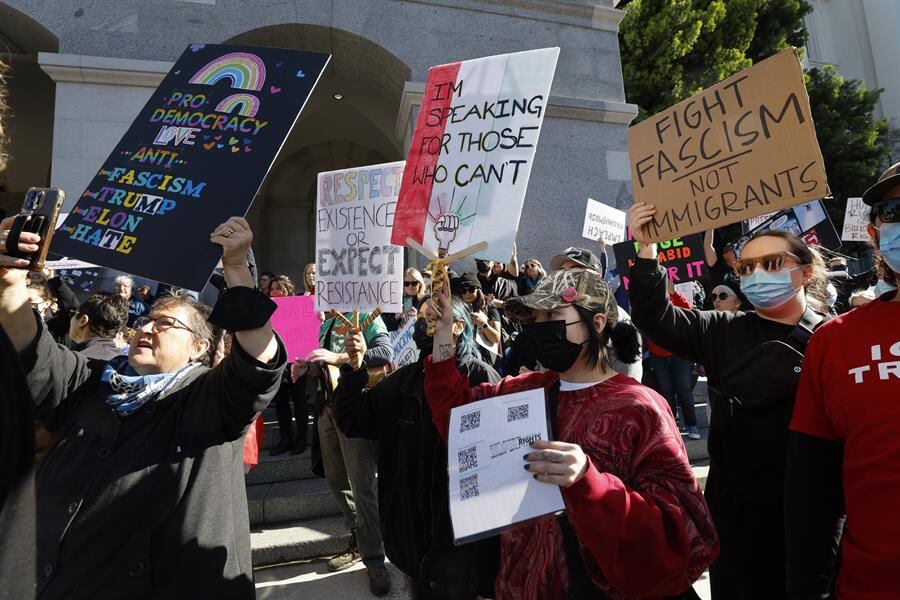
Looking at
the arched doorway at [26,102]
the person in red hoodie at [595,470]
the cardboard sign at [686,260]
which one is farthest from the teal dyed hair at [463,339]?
the arched doorway at [26,102]

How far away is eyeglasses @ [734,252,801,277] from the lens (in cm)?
231

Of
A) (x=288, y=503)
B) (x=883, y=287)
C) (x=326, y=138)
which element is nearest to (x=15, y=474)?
(x=883, y=287)

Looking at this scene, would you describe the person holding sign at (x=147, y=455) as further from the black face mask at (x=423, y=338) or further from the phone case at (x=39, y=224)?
the black face mask at (x=423, y=338)

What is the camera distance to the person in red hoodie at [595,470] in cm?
133

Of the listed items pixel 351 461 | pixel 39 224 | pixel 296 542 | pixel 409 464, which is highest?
pixel 39 224

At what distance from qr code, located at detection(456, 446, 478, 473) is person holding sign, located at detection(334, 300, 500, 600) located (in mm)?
644

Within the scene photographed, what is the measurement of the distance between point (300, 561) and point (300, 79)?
3.48 m

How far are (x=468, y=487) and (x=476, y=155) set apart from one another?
1.79 meters

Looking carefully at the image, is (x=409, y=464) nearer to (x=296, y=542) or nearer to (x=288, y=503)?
(x=296, y=542)

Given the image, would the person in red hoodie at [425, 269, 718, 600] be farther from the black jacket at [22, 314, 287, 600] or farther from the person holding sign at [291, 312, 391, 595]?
the person holding sign at [291, 312, 391, 595]

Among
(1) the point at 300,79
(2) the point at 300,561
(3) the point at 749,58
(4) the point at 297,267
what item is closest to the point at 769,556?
(1) the point at 300,79

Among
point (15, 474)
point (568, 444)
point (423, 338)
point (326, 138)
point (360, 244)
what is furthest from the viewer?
point (326, 138)

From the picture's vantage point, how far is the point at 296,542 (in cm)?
407

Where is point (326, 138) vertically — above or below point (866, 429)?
above
